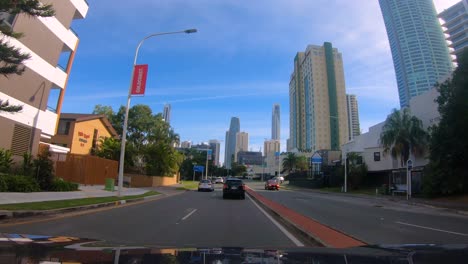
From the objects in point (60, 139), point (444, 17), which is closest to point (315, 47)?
point (444, 17)

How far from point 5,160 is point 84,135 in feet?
82.0

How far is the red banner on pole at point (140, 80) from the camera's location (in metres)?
24.6

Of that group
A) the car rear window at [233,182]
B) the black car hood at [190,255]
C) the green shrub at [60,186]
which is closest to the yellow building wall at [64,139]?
the green shrub at [60,186]

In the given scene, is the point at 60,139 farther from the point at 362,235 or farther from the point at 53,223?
the point at 362,235

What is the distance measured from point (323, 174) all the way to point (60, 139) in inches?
1873

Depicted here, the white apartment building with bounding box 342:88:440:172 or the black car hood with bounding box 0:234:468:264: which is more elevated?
the white apartment building with bounding box 342:88:440:172

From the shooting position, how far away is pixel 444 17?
369 feet

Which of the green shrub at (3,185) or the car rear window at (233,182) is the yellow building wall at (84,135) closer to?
the car rear window at (233,182)

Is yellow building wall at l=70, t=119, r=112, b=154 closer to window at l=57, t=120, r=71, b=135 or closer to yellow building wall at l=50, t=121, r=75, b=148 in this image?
yellow building wall at l=50, t=121, r=75, b=148

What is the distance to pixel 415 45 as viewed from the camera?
100 meters

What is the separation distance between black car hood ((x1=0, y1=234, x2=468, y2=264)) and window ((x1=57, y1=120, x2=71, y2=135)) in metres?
42.8

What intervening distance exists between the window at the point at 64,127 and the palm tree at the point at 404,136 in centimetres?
3909

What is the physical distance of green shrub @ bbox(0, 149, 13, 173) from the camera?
22.9 meters

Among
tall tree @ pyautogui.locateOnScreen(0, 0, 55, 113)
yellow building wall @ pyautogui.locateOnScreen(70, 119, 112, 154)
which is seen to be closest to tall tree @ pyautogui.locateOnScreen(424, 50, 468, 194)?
tall tree @ pyautogui.locateOnScreen(0, 0, 55, 113)
